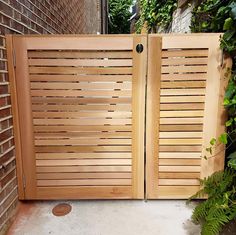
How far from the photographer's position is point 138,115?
86.6 inches

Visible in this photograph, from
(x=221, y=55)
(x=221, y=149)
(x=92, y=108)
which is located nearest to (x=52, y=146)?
(x=92, y=108)

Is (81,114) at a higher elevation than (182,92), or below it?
below

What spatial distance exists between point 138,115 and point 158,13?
10.9ft

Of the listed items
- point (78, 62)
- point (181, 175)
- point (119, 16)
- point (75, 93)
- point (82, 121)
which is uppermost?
point (119, 16)

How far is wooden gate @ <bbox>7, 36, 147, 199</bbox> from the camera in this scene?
2078 mm

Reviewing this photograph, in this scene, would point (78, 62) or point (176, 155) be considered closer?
point (78, 62)

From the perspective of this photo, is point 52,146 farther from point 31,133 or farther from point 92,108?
point 92,108

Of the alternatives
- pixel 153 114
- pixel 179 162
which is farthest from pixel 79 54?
pixel 179 162

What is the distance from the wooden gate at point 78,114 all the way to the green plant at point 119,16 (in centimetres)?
1052

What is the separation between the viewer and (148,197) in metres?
2.35

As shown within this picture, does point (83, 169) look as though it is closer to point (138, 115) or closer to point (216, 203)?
point (138, 115)

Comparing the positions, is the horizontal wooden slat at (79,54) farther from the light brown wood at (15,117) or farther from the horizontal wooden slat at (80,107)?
the horizontal wooden slat at (80,107)

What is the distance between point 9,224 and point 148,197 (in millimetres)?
1232

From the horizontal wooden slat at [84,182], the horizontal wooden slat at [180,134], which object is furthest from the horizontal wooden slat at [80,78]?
the horizontal wooden slat at [84,182]
